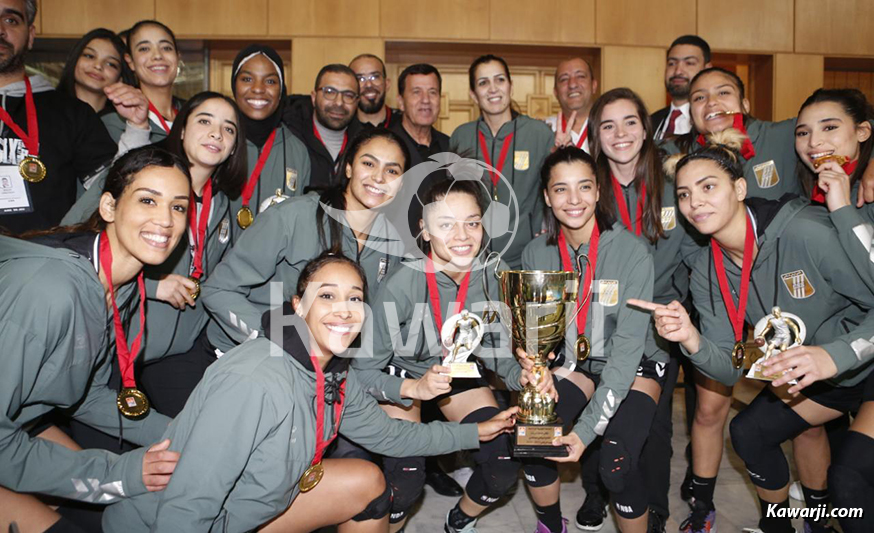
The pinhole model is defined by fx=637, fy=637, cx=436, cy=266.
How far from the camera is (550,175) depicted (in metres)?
2.72

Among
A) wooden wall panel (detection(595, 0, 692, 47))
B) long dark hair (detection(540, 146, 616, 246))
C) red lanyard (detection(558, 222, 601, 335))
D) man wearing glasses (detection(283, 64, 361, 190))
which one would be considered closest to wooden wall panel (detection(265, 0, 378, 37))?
wooden wall panel (detection(595, 0, 692, 47))

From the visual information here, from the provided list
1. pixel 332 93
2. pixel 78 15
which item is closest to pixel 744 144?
pixel 332 93

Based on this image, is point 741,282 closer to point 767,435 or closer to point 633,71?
point 767,435

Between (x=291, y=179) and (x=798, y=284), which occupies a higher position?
(x=291, y=179)

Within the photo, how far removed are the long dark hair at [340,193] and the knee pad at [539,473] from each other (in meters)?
1.13

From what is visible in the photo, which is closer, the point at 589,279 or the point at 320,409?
the point at 320,409

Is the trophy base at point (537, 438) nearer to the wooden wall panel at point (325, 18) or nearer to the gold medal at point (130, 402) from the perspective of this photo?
the gold medal at point (130, 402)

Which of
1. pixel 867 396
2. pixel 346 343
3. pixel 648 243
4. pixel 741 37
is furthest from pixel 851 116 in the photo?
pixel 741 37

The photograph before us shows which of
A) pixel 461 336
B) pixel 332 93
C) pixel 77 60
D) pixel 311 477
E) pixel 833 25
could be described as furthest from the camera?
pixel 833 25

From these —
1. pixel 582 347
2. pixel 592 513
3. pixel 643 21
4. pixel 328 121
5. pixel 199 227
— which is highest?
pixel 643 21

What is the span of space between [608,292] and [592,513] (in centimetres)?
102

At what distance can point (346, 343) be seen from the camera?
2.01 meters

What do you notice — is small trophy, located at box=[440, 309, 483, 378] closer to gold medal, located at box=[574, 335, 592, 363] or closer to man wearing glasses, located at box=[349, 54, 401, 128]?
gold medal, located at box=[574, 335, 592, 363]

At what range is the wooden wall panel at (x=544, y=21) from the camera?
6316 millimetres
